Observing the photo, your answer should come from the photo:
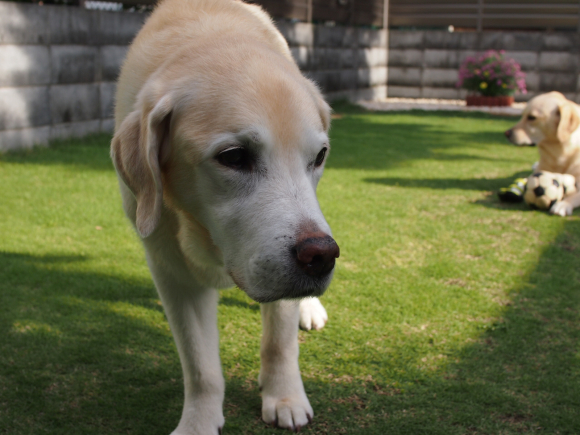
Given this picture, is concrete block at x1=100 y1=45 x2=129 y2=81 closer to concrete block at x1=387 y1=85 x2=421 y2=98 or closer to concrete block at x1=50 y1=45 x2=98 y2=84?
concrete block at x1=50 y1=45 x2=98 y2=84

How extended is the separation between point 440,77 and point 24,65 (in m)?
10.5

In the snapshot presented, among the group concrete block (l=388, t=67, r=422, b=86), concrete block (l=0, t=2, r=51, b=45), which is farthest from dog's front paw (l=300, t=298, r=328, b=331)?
concrete block (l=388, t=67, r=422, b=86)

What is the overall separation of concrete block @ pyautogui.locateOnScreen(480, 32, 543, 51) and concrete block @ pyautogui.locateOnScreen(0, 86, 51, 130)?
10762 mm

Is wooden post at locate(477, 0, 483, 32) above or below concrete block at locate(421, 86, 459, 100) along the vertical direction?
above

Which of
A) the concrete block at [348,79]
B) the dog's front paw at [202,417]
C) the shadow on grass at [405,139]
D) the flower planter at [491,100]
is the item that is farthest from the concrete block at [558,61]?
the dog's front paw at [202,417]

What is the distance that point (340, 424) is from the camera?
7.93 feet

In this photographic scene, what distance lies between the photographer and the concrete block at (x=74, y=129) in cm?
786

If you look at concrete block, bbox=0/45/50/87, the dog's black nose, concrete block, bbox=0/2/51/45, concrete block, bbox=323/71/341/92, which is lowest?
the dog's black nose

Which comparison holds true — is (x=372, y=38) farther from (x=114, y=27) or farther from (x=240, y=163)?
(x=240, y=163)

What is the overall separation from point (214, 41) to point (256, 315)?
1660 millimetres

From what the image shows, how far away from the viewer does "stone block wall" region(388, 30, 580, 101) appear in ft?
44.9

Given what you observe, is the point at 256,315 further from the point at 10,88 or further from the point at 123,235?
the point at 10,88

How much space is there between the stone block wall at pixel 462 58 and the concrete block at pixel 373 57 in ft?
0.92

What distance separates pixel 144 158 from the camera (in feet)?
6.78
